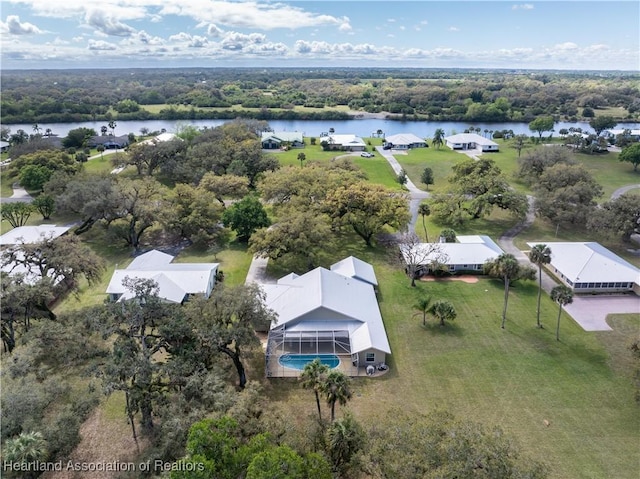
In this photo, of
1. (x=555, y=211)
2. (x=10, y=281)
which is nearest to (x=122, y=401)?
(x=10, y=281)

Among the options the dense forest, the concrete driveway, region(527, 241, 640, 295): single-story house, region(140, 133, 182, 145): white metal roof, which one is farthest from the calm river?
the concrete driveway

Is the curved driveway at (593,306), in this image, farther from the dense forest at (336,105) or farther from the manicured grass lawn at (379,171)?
the dense forest at (336,105)

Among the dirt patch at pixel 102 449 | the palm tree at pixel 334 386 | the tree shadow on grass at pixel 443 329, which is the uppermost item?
the palm tree at pixel 334 386

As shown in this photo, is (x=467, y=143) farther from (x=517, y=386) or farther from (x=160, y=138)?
(x=517, y=386)

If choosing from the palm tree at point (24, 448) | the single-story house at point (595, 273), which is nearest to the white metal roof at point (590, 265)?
the single-story house at point (595, 273)

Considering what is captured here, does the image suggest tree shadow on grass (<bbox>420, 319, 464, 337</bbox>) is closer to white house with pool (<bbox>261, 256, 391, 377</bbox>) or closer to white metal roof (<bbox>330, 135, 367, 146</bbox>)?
white house with pool (<bbox>261, 256, 391, 377</bbox>)

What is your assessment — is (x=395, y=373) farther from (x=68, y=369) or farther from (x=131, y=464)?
(x=68, y=369)
